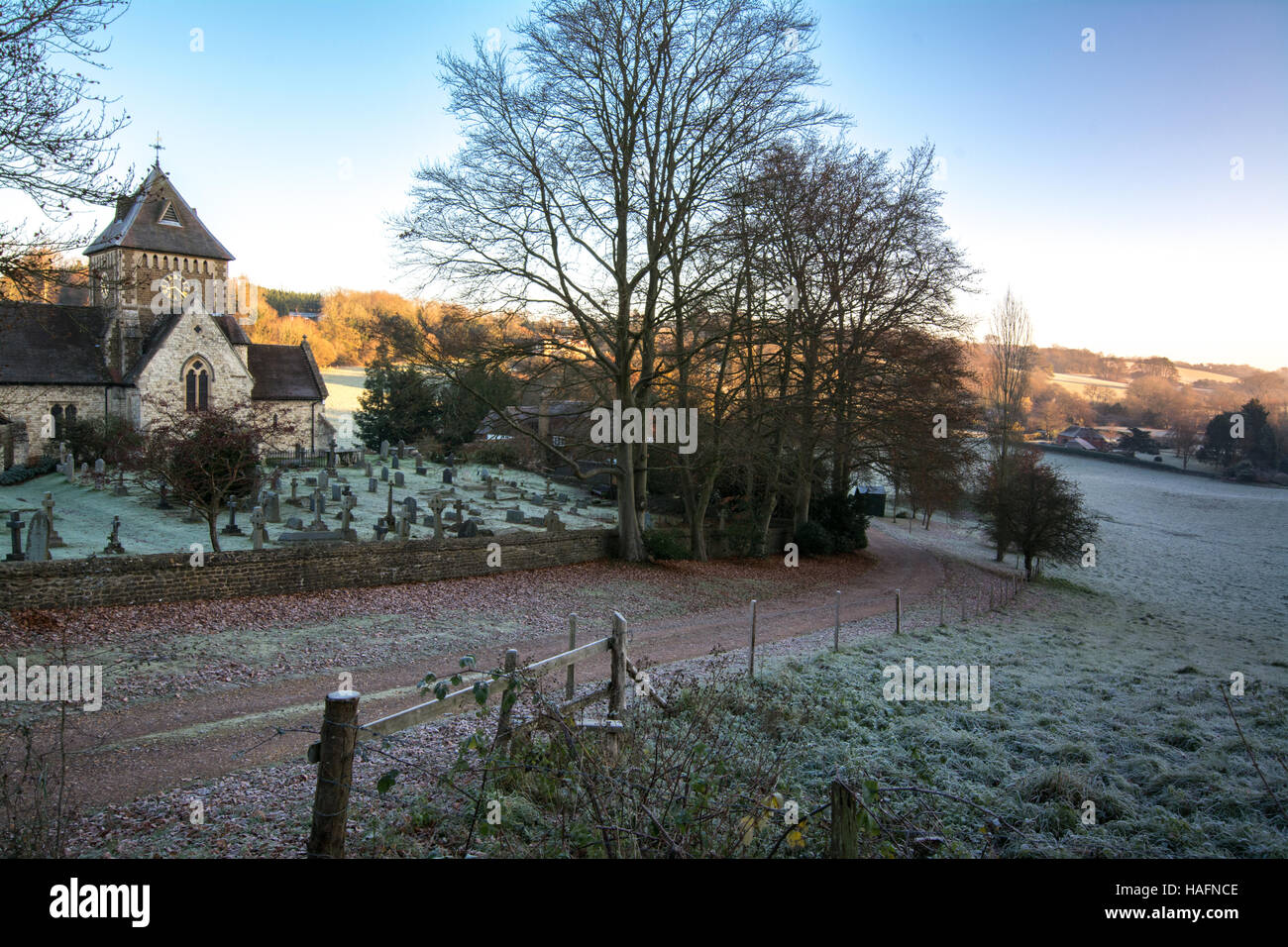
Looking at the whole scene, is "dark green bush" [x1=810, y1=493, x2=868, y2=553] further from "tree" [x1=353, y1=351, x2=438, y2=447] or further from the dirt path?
"tree" [x1=353, y1=351, x2=438, y2=447]

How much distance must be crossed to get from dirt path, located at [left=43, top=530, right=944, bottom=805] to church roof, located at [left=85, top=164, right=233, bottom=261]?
3943 cm

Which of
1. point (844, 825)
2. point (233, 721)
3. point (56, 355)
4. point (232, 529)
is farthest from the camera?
point (56, 355)

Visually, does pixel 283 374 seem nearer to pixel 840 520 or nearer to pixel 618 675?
pixel 840 520

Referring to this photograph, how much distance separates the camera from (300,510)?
27266 millimetres

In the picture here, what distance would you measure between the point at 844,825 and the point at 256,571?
13411 mm

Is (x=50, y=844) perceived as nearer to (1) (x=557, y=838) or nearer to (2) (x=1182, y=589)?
(1) (x=557, y=838)

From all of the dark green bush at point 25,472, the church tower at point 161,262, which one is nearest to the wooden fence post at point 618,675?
the dark green bush at point 25,472

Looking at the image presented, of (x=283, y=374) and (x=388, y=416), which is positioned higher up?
(x=283, y=374)

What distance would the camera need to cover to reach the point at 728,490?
1140 inches

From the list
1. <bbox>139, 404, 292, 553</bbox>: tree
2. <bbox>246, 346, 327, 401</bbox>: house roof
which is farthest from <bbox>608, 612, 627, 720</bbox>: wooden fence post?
<bbox>246, 346, 327, 401</bbox>: house roof

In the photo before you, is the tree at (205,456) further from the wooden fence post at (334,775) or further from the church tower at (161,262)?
the church tower at (161,262)


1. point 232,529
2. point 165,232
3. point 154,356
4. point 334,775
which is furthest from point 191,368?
point 334,775
